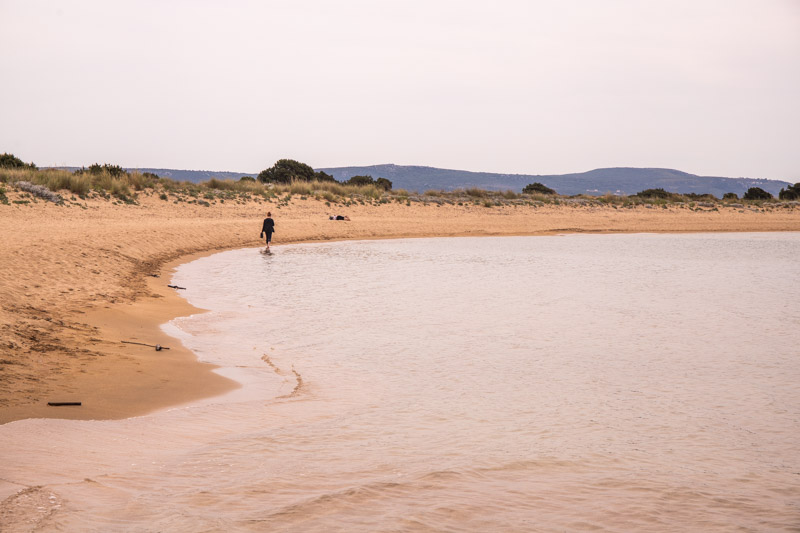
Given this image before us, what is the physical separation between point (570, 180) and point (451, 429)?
14401 cm

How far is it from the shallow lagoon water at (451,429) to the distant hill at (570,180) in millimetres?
121825

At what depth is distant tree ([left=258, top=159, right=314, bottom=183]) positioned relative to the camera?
59.0 m

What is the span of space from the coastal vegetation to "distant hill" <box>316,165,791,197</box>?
72709 millimetres

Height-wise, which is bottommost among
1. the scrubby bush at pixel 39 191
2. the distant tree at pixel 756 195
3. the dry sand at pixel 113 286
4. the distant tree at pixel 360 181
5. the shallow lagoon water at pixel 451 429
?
the shallow lagoon water at pixel 451 429

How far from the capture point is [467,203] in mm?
46969

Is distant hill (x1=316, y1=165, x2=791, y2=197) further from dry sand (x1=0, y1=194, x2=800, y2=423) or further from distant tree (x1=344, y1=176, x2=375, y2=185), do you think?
dry sand (x1=0, y1=194, x2=800, y2=423)

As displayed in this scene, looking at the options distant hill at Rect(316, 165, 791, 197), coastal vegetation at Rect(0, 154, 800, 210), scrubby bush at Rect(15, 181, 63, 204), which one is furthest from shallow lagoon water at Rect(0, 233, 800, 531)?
distant hill at Rect(316, 165, 791, 197)

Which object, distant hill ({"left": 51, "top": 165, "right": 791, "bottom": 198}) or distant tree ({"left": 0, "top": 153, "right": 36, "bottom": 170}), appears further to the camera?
distant hill ({"left": 51, "top": 165, "right": 791, "bottom": 198})

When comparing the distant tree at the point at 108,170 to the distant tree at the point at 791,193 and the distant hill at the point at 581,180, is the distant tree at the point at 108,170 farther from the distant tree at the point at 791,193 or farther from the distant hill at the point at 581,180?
the distant hill at the point at 581,180

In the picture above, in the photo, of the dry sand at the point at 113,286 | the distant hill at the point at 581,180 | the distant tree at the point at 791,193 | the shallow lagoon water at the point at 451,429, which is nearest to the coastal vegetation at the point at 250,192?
the distant tree at the point at 791,193

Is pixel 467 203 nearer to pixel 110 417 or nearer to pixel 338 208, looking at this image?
pixel 338 208

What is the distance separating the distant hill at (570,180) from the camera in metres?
137

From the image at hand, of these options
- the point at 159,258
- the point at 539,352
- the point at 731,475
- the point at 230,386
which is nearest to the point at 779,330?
the point at 539,352

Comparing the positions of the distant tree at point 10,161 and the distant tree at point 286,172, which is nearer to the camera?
the distant tree at point 10,161
